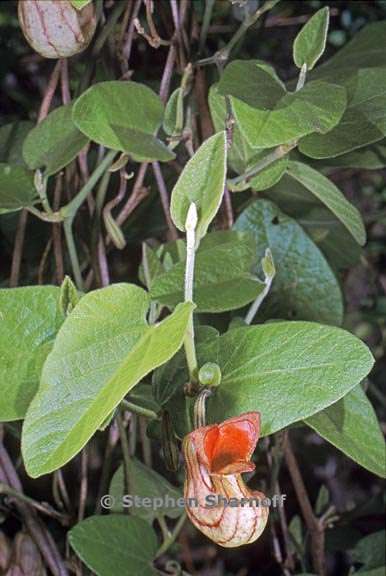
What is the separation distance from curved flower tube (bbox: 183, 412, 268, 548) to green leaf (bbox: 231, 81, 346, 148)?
0.49ft

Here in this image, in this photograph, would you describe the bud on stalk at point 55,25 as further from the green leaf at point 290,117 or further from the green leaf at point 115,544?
the green leaf at point 115,544

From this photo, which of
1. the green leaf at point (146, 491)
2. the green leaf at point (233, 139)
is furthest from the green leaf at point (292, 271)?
the green leaf at point (146, 491)

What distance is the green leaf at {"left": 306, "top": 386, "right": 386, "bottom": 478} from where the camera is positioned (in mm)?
493

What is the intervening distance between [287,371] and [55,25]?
0.28 m

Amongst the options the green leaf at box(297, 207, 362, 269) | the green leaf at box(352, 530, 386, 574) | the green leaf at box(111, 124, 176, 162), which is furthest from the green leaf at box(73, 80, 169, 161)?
the green leaf at box(352, 530, 386, 574)

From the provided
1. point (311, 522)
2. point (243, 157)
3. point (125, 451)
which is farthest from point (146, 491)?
point (243, 157)

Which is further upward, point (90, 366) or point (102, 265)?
point (90, 366)

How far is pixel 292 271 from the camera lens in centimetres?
64

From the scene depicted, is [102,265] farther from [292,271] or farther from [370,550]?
[370,550]

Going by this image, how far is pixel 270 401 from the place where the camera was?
1.43 ft

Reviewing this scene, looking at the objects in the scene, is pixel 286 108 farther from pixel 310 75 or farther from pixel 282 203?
pixel 282 203

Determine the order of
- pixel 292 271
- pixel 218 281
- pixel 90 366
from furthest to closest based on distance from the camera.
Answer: pixel 292 271, pixel 218 281, pixel 90 366

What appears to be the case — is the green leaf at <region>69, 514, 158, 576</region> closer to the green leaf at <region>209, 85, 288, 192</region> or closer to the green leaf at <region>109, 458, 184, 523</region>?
the green leaf at <region>109, 458, 184, 523</region>

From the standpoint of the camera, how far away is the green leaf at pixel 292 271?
64 cm
